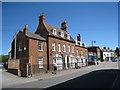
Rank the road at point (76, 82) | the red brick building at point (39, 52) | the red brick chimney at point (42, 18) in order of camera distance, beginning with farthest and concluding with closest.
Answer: the red brick chimney at point (42, 18), the red brick building at point (39, 52), the road at point (76, 82)

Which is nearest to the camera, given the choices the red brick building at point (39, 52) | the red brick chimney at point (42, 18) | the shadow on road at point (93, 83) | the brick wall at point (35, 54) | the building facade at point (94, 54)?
the shadow on road at point (93, 83)

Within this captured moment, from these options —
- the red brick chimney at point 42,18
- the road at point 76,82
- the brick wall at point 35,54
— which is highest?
the red brick chimney at point 42,18

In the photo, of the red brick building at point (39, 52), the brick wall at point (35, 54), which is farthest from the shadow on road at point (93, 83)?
the brick wall at point (35, 54)

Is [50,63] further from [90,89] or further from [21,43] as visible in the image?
[90,89]

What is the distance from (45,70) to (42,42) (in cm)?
536

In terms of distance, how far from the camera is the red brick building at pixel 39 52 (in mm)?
20281

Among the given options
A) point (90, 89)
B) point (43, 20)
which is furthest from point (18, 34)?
point (90, 89)

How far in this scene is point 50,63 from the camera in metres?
24.2

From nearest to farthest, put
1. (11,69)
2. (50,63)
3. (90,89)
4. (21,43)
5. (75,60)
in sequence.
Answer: (90,89) → (11,69) → (21,43) → (50,63) → (75,60)

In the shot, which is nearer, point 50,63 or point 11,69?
point 11,69

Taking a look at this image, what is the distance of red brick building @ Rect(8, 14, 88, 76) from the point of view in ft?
66.5

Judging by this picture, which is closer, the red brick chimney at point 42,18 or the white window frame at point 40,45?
the white window frame at point 40,45

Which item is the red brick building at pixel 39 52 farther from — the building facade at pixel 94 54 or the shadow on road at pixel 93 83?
the building facade at pixel 94 54

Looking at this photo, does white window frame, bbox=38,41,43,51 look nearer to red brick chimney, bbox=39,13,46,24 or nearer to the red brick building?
the red brick building
